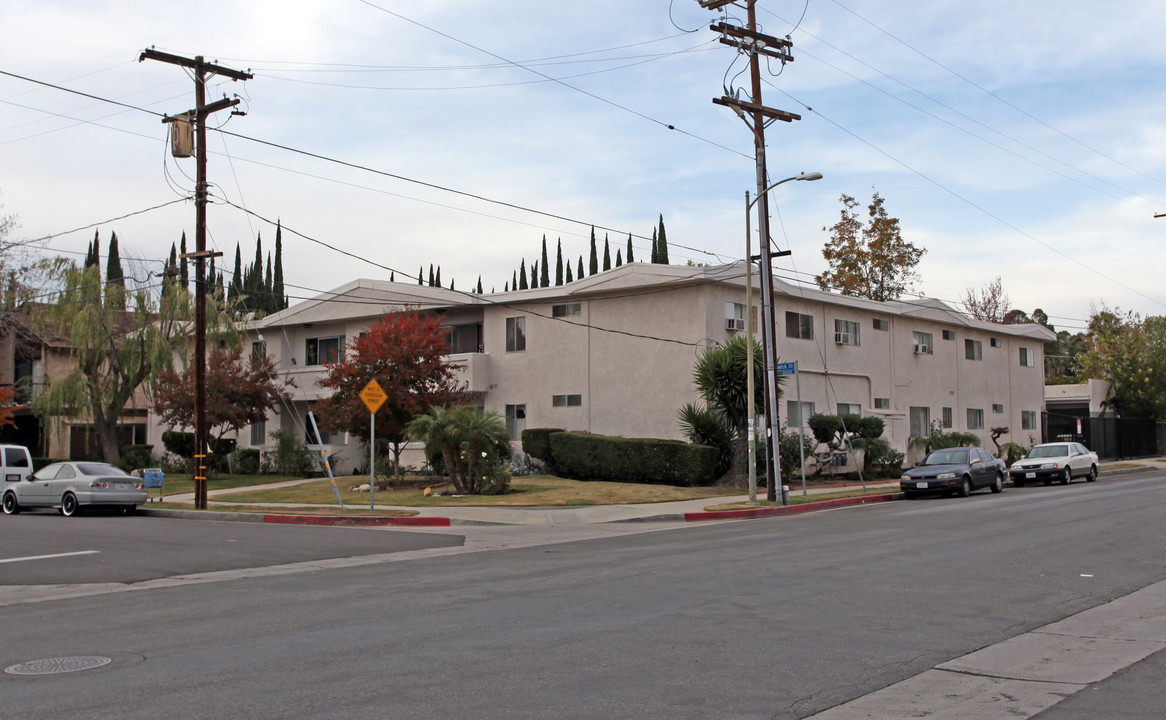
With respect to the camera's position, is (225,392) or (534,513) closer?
(534,513)

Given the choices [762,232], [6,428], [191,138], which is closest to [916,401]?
[762,232]

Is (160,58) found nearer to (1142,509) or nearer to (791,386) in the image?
(791,386)

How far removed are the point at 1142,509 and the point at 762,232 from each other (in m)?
11.1

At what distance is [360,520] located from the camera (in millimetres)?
21781

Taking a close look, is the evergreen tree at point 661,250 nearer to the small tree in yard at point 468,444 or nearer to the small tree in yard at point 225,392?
the small tree in yard at point 225,392

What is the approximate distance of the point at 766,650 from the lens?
304 inches

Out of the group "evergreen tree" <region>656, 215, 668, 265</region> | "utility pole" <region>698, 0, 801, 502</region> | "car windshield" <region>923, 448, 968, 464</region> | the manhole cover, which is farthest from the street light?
"evergreen tree" <region>656, 215, 668, 265</region>

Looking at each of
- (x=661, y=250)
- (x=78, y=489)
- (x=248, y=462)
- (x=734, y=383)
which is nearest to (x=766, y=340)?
(x=734, y=383)

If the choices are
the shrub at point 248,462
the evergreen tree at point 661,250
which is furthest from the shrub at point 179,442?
the evergreen tree at point 661,250

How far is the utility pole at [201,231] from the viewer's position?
25.5 meters

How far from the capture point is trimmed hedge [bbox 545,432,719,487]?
2972 centimetres

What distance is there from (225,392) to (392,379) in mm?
10037

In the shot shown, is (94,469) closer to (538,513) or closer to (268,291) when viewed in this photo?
(538,513)

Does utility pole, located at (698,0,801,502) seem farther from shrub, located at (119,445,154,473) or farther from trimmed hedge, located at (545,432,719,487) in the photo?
shrub, located at (119,445,154,473)
